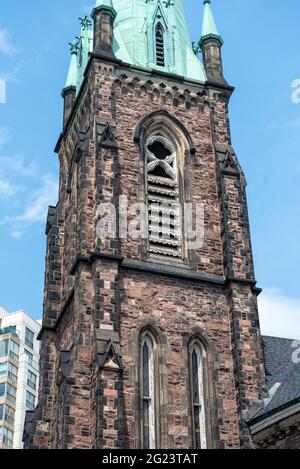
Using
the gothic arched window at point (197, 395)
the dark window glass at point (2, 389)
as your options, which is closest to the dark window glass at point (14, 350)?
the dark window glass at point (2, 389)

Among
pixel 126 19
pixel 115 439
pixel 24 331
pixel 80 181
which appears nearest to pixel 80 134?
pixel 80 181

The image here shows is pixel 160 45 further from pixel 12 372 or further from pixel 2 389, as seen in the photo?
pixel 12 372

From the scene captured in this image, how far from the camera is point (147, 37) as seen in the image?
32406mm

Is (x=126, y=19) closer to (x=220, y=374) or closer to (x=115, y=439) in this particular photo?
(x=220, y=374)

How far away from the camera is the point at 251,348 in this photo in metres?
25.3

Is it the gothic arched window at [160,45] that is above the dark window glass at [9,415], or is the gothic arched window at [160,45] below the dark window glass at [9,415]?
below

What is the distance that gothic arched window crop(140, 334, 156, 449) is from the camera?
76.9 feet

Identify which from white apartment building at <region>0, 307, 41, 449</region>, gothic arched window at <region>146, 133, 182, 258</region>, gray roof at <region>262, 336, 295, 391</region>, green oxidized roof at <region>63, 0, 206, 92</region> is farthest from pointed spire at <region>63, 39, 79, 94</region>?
white apartment building at <region>0, 307, 41, 449</region>

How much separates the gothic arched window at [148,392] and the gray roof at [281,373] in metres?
2.57

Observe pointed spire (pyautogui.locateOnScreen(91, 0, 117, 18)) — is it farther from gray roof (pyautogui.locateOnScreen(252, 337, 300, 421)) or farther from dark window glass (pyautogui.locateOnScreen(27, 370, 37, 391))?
dark window glass (pyautogui.locateOnScreen(27, 370, 37, 391))

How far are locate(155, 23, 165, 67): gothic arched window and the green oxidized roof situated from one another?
0.11m

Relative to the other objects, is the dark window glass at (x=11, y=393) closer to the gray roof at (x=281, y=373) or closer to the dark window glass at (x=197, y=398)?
the gray roof at (x=281, y=373)

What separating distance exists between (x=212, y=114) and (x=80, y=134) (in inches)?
176

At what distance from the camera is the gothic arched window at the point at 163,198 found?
89.2ft
